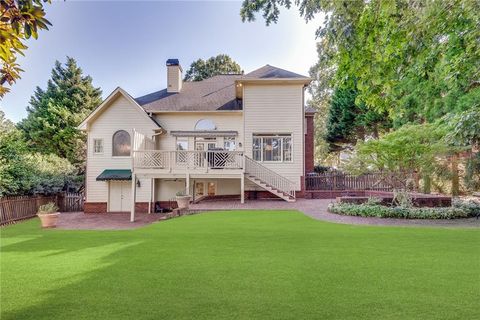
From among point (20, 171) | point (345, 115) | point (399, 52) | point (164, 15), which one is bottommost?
point (20, 171)

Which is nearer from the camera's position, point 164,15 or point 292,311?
point 292,311

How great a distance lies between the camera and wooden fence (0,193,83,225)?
46.5 feet

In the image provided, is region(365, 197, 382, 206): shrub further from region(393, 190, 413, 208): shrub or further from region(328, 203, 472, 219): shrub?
region(328, 203, 472, 219): shrub

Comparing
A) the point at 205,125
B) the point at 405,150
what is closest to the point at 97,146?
the point at 205,125

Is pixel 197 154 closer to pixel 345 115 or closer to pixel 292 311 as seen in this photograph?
pixel 292 311

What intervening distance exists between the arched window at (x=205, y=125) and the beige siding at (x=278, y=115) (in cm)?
227

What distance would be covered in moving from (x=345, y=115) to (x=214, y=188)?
1481cm

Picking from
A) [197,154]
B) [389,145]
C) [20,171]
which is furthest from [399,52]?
[20,171]

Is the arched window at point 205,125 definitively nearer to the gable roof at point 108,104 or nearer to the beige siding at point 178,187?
the gable roof at point 108,104

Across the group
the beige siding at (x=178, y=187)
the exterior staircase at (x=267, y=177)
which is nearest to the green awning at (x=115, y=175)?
the beige siding at (x=178, y=187)

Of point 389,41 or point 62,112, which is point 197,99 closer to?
point 62,112

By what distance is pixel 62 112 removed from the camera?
92.2 feet

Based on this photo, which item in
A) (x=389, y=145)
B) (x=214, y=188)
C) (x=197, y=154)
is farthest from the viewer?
(x=214, y=188)

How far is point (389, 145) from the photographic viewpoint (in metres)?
11.6
